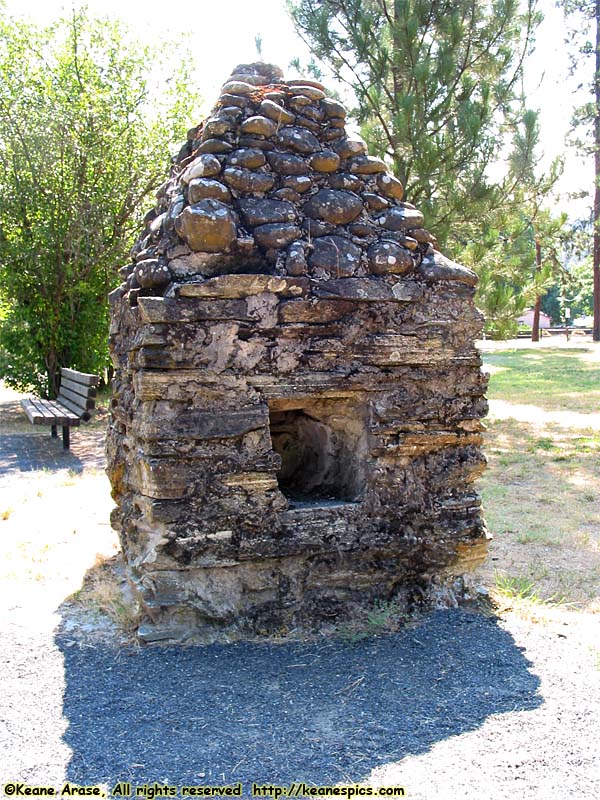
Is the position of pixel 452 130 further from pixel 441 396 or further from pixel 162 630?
pixel 162 630

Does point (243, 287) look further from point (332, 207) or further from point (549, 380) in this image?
point (549, 380)

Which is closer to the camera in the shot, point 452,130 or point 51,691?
point 51,691

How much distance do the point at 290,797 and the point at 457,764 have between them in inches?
24.4

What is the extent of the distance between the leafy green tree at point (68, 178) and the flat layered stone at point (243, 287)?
893 cm

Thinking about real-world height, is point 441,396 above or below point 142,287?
below

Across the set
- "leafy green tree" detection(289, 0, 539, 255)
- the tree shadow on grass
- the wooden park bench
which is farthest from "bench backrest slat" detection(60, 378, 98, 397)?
"leafy green tree" detection(289, 0, 539, 255)

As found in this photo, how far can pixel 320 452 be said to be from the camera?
15.4ft

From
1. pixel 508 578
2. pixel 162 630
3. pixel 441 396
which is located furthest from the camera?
pixel 508 578

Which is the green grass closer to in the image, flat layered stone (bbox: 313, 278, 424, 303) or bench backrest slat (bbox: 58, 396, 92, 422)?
bench backrest slat (bbox: 58, 396, 92, 422)

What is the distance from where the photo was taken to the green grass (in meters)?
13.8

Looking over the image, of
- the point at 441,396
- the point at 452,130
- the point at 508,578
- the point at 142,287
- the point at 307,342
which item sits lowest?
the point at 508,578

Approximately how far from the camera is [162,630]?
368cm

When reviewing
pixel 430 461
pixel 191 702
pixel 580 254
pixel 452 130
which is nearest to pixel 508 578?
pixel 430 461

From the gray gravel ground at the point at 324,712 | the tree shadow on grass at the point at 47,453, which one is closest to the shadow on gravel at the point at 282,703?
the gray gravel ground at the point at 324,712
